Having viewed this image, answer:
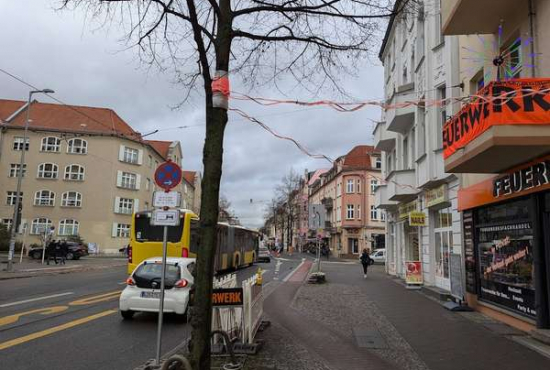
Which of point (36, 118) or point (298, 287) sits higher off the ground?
point (36, 118)

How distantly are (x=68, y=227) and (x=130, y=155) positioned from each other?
1088cm

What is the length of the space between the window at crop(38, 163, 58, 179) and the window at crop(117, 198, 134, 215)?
24.6 ft

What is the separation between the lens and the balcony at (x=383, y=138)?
24272 mm

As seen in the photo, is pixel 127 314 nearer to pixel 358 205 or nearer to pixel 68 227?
pixel 68 227

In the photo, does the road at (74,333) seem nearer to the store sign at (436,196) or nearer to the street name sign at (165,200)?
the street name sign at (165,200)

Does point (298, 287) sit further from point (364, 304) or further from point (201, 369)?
point (201, 369)

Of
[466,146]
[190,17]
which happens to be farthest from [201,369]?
[466,146]

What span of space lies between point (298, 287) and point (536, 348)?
438 inches

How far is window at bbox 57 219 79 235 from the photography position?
2015 inches

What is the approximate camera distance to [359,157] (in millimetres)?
64500

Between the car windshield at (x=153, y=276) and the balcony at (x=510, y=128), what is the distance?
6790 mm

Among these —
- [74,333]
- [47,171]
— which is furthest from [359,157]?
[74,333]

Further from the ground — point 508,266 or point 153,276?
Answer: point 508,266

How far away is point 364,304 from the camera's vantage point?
43.4 ft
